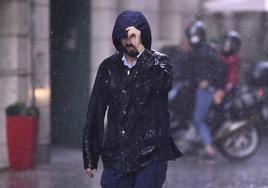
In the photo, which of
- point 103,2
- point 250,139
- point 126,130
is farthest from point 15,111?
point 126,130

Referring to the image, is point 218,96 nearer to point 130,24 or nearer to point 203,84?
point 203,84

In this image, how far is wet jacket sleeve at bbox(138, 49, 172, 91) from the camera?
5051 millimetres

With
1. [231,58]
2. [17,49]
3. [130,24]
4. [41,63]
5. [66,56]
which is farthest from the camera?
[66,56]

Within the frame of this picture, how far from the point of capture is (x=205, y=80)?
35.0 feet

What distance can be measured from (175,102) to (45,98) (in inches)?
70.7

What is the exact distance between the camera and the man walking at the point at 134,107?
5031 millimetres

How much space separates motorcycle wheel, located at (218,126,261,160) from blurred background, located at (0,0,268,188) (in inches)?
7.6

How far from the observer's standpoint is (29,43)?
10.0 metres

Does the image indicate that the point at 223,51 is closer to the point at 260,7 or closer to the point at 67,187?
the point at 260,7

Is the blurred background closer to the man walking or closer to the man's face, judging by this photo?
the man walking

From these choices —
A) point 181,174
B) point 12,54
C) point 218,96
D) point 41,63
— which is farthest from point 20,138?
point 218,96

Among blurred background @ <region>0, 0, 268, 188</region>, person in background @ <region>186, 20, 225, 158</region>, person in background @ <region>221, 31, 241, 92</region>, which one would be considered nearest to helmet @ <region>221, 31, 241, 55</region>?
person in background @ <region>221, 31, 241, 92</region>

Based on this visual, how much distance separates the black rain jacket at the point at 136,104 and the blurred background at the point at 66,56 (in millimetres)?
3730

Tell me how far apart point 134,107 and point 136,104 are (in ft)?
0.07
